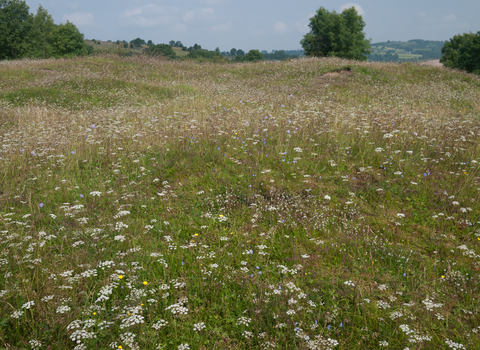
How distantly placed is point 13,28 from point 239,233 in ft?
191

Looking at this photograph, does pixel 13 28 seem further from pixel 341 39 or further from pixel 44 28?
pixel 341 39

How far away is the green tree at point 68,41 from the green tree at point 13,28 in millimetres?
13218

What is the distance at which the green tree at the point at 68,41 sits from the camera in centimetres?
5834

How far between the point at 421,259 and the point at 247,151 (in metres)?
4.34

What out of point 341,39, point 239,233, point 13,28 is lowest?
point 239,233

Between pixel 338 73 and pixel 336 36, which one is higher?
pixel 336 36

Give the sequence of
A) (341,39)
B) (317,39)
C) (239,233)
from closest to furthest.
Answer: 1. (239,233)
2. (341,39)
3. (317,39)

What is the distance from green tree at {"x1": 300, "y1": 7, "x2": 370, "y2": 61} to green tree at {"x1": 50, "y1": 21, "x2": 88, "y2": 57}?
47.6 meters

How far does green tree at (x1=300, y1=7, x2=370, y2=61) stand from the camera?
46.6m

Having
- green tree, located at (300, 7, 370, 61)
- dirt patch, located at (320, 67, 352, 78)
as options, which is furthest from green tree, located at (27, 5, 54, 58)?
dirt patch, located at (320, 67, 352, 78)

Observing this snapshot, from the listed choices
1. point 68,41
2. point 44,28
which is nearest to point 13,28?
point 68,41

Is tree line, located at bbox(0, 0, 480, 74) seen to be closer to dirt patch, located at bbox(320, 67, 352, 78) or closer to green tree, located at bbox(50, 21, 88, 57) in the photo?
green tree, located at bbox(50, 21, 88, 57)

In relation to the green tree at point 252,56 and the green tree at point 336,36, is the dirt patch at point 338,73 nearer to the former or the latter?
the green tree at point 336,36

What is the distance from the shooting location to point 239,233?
4.39 meters
